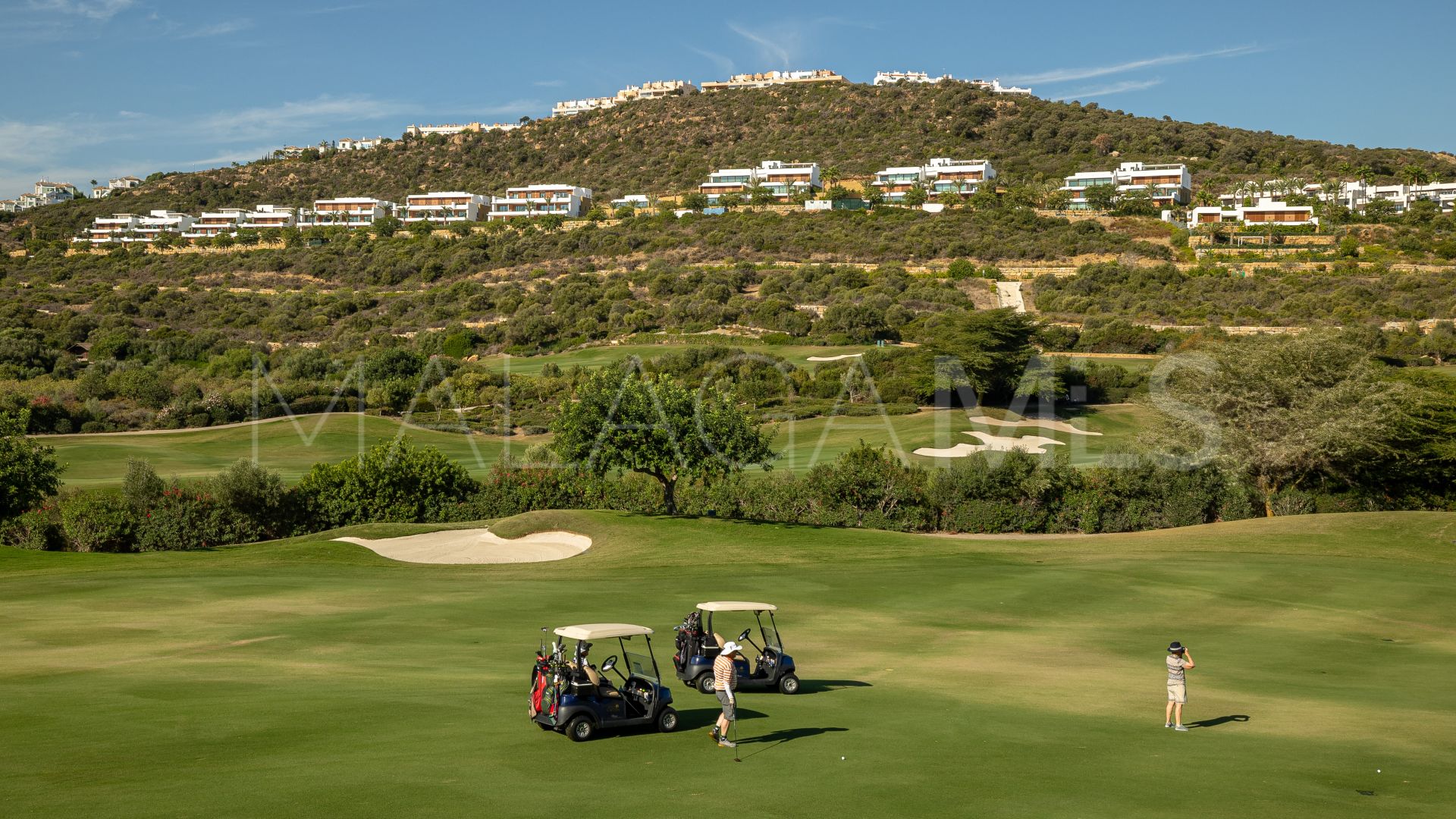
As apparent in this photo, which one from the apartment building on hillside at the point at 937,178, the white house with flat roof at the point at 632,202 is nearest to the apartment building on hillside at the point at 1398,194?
the apartment building on hillside at the point at 937,178

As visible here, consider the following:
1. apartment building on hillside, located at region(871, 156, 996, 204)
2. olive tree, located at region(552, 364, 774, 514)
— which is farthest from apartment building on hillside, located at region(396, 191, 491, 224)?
olive tree, located at region(552, 364, 774, 514)

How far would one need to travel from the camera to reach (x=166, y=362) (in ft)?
331

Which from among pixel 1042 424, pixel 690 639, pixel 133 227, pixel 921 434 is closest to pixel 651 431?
pixel 690 639

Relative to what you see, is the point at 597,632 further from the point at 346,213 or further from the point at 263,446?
the point at 346,213

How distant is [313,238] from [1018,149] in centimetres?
11677

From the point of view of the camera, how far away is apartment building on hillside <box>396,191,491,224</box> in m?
188

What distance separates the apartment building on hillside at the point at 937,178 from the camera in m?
172

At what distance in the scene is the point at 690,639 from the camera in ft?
65.8

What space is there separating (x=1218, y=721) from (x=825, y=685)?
6.60 m

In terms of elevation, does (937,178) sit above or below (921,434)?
above

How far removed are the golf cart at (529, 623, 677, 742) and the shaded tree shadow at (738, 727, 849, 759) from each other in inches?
53.3

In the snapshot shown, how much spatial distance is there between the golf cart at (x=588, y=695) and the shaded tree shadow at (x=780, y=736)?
1354mm

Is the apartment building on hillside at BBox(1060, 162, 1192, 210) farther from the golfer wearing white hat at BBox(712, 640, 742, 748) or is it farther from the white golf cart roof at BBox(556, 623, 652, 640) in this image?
the golfer wearing white hat at BBox(712, 640, 742, 748)

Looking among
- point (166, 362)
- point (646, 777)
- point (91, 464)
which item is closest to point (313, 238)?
point (166, 362)
